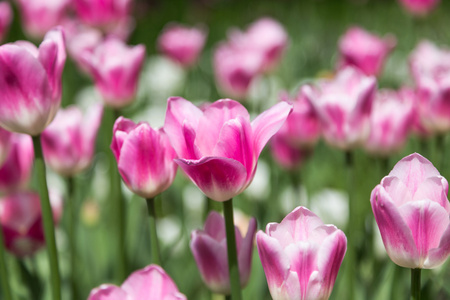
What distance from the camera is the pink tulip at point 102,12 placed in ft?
5.69

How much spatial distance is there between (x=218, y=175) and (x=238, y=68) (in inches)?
47.8

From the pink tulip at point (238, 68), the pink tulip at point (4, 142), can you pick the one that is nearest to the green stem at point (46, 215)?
the pink tulip at point (4, 142)

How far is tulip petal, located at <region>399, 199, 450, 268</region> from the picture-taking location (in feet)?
2.09

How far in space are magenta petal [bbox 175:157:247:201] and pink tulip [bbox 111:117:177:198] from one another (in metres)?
0.10

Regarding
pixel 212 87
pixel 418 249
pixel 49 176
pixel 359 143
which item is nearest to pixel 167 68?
pixel 212 87

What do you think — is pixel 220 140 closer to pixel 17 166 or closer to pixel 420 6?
pixel 17 166

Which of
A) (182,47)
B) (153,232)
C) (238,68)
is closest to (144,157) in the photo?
(153,232)

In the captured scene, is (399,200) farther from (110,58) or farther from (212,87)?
(212,87)

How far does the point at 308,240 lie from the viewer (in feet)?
2.23

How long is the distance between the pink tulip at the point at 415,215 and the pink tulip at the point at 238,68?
3.86 ft

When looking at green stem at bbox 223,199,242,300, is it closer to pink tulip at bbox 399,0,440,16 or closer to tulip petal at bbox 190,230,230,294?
tulip petal at bbox 190,230,230,294

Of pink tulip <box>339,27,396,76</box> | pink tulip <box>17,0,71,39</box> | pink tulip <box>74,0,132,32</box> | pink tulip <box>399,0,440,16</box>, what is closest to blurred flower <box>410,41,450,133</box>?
pink tulip <box>339,27,396,76</box>

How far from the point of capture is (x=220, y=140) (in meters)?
0.69

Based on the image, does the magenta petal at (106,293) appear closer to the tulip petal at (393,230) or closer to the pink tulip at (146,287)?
the pink tulip at (146,287)
